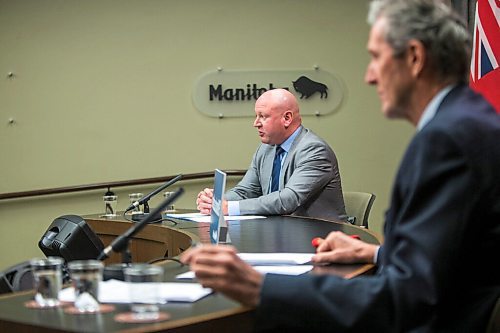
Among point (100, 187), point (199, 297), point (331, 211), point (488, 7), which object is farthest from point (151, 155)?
point (199, 297)

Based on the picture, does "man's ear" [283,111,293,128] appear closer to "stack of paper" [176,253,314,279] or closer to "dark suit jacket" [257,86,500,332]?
"stack of paper" [176,253,314,279]

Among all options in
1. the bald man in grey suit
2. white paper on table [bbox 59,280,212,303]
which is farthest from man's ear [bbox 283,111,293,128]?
white paper on table [bbox 59,280,212,303]

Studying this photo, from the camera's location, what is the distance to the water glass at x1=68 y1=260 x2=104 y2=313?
189 cm

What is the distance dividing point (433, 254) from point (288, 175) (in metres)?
3.08

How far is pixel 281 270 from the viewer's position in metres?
2.38

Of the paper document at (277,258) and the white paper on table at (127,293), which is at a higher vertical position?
the white paper on table at (127,293)

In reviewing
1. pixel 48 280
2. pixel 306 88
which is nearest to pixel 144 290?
pixel 48 280

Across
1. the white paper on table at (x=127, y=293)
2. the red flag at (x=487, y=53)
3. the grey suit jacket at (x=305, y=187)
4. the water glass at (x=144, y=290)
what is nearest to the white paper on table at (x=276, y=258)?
the white paper on table at (x=127, y=293)

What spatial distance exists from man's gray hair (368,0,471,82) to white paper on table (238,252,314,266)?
0.94 meters

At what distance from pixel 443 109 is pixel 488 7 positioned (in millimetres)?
2623

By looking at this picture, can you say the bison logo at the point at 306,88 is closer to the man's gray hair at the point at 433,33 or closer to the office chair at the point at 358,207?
the office chair at the point at 358,207

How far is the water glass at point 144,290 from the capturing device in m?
1.83

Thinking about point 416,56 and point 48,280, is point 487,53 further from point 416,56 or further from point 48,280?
point 48,280

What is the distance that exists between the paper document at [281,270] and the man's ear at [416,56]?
2.60 feet
